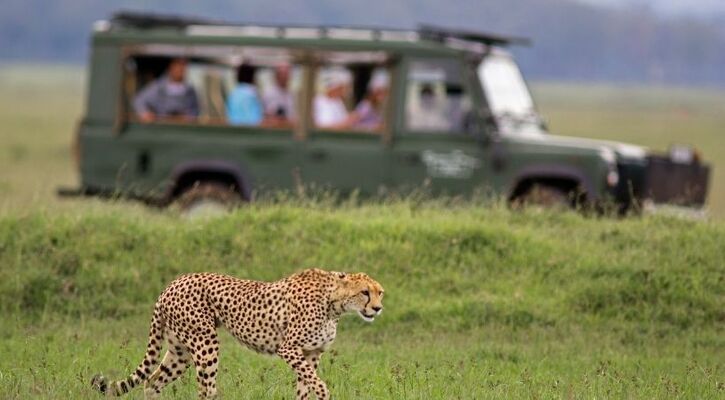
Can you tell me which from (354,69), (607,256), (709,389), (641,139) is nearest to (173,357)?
(709,389)

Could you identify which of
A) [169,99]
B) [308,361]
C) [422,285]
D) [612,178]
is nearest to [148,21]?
[169,99]

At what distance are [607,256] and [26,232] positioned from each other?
15.1 feet

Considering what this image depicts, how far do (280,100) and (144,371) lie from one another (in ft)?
26.1

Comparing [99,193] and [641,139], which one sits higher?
[99,193]

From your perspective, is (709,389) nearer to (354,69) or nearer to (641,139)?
(354,69)

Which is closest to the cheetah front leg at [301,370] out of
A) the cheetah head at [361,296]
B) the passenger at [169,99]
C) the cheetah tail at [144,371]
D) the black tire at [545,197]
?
the cheetah head at [361,296]

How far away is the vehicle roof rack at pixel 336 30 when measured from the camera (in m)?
15.7

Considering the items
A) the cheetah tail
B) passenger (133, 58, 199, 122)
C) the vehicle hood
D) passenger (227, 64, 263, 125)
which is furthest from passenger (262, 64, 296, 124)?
Result: the cheetah tail

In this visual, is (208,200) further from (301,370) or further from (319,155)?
(301,370)

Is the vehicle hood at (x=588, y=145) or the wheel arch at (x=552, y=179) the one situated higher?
the vehicle hood at (x=588, y=145)

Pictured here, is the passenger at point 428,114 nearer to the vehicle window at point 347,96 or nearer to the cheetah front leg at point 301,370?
the vehicle window at point 347,96

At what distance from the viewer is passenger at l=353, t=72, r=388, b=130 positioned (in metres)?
15.8

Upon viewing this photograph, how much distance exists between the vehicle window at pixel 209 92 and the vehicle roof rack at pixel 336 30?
31 cm

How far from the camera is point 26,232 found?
12.6m
